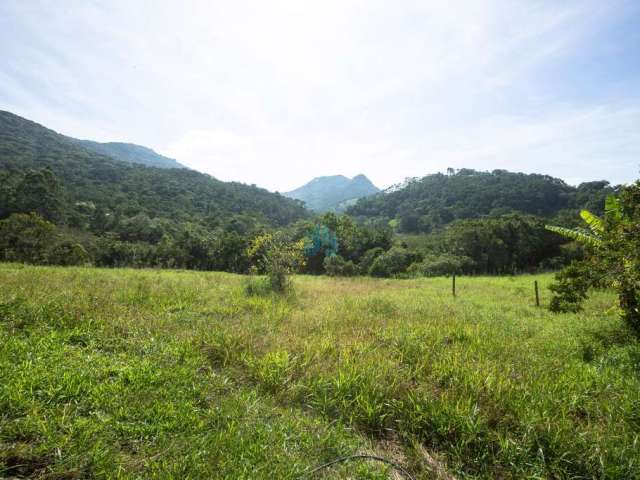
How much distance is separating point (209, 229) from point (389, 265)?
40025 mm

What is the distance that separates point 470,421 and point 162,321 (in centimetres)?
552

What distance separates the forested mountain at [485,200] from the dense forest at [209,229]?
0.52 m

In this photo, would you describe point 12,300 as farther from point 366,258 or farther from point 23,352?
point 366,258

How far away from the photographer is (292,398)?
361 cm

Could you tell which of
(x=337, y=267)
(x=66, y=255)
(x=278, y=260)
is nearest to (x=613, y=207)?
(x=278, y=260)

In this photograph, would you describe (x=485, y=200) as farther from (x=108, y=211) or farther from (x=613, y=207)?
(x=108, y=211)

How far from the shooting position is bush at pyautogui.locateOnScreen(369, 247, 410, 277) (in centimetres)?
3803

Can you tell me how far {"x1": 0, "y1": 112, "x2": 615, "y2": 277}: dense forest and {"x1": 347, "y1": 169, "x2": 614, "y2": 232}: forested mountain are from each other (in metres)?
0.52

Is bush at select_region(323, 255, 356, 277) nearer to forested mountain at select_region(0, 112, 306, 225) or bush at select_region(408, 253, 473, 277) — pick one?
bush at select_region(408, 253, 473, 277)

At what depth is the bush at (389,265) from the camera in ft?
125

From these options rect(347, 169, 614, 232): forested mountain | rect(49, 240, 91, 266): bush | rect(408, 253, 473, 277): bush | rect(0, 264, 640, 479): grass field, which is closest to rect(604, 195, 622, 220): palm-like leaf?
rect(0, 264, 640, 479): grass field

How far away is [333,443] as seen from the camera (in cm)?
285

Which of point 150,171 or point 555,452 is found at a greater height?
point 150,171

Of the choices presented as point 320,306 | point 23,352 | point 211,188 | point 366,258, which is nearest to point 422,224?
point 366,258
